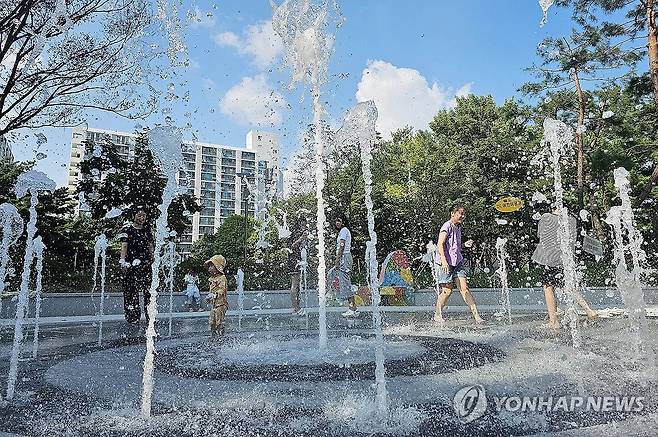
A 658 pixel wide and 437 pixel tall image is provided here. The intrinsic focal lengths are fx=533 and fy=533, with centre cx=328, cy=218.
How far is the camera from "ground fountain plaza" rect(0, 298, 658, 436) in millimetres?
2672

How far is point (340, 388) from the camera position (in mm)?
3547

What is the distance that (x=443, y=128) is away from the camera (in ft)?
106

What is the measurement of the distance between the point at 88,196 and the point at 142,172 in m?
1.91

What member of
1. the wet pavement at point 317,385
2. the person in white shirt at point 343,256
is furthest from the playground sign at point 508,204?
the wet pavement at point 317,385

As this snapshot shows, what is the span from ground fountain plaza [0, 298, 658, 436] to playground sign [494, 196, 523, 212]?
21314 millimetres

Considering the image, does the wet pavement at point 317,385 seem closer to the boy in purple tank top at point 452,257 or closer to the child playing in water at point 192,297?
the boy in purple tank top at point 452,257

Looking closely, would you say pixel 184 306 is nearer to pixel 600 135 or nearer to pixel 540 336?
pixel 540 336

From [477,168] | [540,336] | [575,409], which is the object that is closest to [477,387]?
[575,409]

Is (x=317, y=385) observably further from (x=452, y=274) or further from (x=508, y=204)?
(x=508, y=204)

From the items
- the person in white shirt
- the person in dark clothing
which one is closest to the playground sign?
the person in white shirt

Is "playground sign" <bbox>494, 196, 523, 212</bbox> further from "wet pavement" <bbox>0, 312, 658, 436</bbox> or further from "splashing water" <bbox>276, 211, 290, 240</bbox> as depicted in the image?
"wet pavement" <bbox>0, 312, 658, 436</bbox>

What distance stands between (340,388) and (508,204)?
2501cm

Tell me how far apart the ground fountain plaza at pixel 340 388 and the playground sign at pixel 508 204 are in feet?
69.9

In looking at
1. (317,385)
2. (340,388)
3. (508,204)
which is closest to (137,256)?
(317,385)
